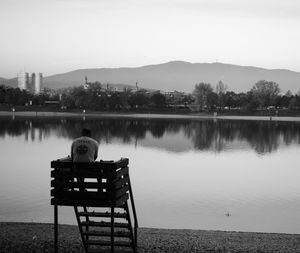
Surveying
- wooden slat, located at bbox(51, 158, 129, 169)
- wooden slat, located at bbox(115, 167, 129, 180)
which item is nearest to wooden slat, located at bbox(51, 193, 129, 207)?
wooden slat, located at bbox(115, 167, 129, 180)

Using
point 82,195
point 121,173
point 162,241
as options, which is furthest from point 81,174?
point 162,241

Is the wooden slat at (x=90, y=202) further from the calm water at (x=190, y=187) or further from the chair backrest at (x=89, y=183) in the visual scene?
the calm water at (x=190, y=187)

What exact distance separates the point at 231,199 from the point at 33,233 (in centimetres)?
1251

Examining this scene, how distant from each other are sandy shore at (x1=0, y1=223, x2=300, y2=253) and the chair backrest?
1.85m

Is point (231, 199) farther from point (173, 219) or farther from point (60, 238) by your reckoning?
point (60, 238)

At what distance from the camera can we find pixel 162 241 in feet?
42.8

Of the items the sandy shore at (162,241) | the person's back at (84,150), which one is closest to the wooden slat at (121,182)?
the person's back at (84,150)

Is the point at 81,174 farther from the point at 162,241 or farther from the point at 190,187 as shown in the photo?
the point at 190,187

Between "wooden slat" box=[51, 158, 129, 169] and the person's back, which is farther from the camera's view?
the person's back

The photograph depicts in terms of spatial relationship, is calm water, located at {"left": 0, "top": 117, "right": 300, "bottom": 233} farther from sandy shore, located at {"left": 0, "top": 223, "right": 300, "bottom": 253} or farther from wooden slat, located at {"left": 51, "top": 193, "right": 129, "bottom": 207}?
wooden slat, located at {"left": 51, "top": 193, "right": 129, "bottom": 207}

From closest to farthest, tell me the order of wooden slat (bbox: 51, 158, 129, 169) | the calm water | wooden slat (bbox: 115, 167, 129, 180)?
wooden slat (bbox: 51, 158, 129, 169) → wooden slat (bbox: 115, 167, 129, 180) → the calm water

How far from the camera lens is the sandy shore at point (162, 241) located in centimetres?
1198

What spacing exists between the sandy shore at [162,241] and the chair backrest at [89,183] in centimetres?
185

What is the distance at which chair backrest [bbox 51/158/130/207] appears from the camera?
10086 millimetres
